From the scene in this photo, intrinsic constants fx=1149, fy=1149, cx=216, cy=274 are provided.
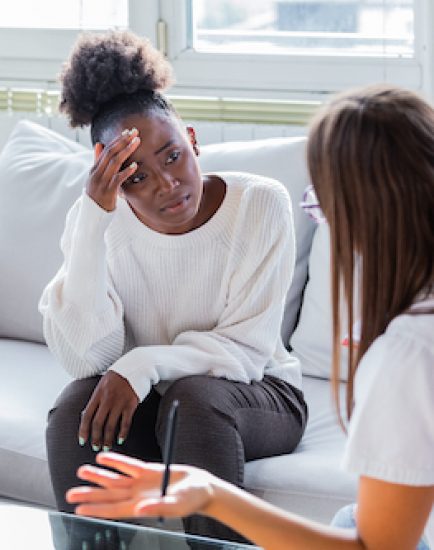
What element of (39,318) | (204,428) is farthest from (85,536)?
(39,318)

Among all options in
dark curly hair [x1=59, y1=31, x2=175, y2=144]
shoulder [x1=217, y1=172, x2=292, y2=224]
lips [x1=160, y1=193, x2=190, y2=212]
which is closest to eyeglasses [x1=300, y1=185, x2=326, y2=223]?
shoulder [x1=217, y1=172, x2=292, y2=224]

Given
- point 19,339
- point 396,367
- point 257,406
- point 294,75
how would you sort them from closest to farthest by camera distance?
1. point 396,367
2. point 257,406
3. point 19,339
4. point 294,75

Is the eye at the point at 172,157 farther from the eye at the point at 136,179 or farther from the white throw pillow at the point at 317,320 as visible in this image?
the white throw pillow at the point at 317,320

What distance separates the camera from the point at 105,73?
2.00m

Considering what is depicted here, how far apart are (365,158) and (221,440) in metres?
0.77

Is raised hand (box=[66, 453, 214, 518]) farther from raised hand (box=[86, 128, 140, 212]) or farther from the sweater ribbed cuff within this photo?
raised hand (box=[86, 128, 140, 212])

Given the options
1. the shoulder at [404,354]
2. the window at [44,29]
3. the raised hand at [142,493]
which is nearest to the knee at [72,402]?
the raised hand at [142,493]

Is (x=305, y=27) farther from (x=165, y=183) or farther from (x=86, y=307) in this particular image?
(x=86, y=307)

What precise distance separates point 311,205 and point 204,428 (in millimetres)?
396

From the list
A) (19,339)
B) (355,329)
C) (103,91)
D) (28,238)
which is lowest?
(19,339)

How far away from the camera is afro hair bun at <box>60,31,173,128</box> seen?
201cm

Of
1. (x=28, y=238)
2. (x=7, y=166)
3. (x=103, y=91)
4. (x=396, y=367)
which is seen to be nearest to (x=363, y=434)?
(x=396, y=367)

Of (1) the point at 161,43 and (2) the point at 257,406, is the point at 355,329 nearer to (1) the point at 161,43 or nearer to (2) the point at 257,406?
(2) the point at 257,406

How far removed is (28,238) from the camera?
254cm
